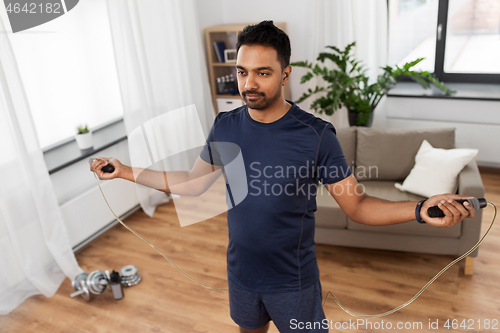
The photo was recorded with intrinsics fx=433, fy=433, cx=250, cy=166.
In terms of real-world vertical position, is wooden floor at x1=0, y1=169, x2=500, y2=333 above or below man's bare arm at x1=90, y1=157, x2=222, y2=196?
below

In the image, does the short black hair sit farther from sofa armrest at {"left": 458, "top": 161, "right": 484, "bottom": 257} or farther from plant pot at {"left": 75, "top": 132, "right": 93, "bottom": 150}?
plant pot at {"left": 75, "top": 132, "right": 93, "bottom": 150}

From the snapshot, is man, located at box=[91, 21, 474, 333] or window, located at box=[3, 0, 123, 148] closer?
man, located at box=[91, 21, 474, 333]

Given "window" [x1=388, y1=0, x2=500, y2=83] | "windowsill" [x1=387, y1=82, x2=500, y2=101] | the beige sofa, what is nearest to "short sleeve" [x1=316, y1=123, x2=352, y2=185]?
the beige sofa

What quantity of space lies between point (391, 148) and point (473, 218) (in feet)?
2.08

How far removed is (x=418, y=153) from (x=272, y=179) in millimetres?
1667

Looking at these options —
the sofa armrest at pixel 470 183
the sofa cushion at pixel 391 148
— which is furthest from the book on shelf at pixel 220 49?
the sofa armrest at pixel 470 183

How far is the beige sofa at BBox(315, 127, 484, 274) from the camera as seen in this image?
7.15ft

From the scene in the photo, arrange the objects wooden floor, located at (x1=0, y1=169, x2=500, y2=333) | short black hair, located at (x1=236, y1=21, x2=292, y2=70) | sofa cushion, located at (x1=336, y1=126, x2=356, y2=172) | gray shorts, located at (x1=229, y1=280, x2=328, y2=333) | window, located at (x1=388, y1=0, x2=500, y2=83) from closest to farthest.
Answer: short black hair, located at (x1=236, y1=21, x2=292, y2=70)
gray shorts, located at (x1=229, y1=280, x2=328, y2=333)
wooden floor, located at (x1=0, y1=169, x2=500, y2=333)
sofa cushion, located at (x1=336, y1=126, x2=356, y2=172)
window, located at (x1=388, y1=0, x2=500, y2=83)

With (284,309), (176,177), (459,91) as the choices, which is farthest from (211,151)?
(459,91)

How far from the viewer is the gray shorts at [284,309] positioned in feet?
3.92

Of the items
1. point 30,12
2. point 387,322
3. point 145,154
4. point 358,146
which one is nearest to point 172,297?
point 387,322

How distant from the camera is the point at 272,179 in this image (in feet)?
3.60

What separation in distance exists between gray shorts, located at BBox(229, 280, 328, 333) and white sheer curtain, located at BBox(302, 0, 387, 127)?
8.65ft

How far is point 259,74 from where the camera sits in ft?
3.42
